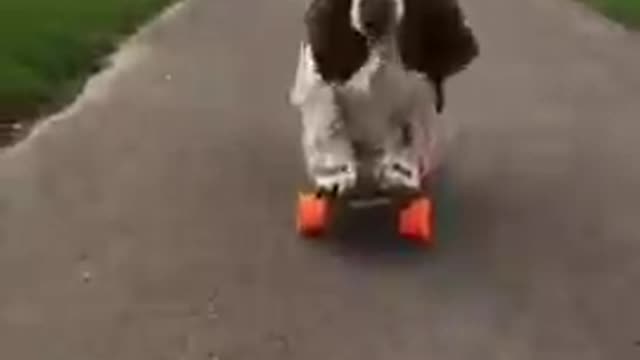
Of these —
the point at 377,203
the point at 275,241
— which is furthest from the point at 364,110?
the point at 275,241

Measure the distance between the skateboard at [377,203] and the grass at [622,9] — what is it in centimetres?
636

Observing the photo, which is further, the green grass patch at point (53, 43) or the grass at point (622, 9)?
the grass at point (622, 9)

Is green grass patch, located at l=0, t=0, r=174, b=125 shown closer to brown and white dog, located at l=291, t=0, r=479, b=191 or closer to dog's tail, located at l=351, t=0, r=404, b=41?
brown and white dog, located at l=291, t=0, r=479, b=191

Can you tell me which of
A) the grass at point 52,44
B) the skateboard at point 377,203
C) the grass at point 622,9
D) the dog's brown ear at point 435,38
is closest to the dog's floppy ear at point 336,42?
the dog's brown ear at point 435,38

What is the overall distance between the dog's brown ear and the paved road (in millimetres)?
782

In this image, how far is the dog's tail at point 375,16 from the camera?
23.2 ft

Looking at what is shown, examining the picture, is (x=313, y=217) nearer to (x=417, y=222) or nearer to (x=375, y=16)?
(x=417, y=222)

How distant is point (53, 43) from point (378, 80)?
3.96 m

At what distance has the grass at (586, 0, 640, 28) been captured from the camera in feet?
45.1

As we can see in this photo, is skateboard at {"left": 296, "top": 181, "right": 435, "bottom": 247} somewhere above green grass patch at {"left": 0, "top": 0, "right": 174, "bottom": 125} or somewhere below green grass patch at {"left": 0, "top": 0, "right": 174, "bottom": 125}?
below

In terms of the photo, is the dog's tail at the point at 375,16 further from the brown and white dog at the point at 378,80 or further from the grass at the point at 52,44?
the grass at the point at 52,44

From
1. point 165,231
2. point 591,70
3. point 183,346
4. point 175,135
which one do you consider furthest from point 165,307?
point 591,70

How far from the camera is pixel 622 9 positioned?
14.2m

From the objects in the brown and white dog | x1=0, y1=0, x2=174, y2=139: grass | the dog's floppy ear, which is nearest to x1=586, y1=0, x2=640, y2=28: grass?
x1=0, y1=0, x2=174, y2=139: grass
